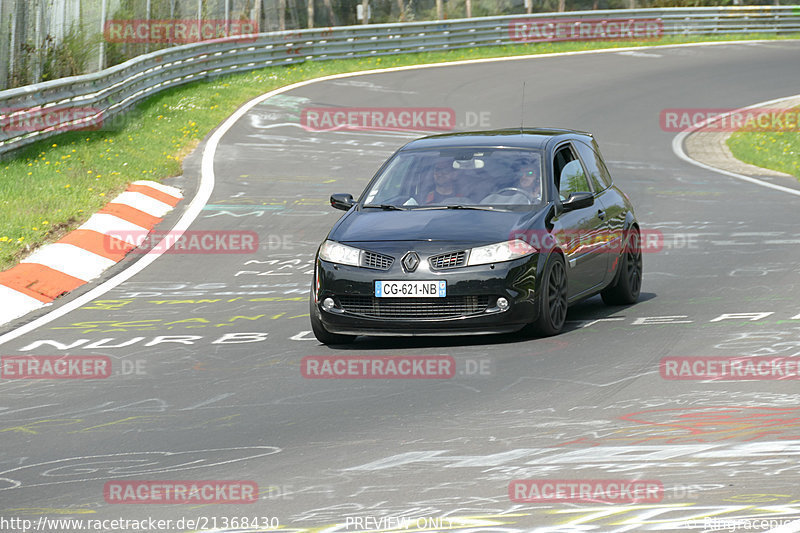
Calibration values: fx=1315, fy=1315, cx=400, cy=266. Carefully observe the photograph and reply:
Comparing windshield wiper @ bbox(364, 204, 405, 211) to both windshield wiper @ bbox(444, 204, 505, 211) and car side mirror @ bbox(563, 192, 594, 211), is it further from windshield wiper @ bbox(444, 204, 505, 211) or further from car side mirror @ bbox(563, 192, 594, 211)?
car side mirror @ bbox(563, 192, 594, 211)

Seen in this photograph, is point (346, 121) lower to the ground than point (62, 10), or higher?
lower

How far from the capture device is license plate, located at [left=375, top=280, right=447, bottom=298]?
9.47 metres

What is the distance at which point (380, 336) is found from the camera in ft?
33.5

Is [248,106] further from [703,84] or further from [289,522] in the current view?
[289,522]

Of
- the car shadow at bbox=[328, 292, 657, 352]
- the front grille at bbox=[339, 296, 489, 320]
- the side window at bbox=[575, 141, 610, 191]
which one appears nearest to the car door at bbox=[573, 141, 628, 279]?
the side window at bbox=[575, 141, 610, 191]

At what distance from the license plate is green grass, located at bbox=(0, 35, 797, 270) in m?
5.28

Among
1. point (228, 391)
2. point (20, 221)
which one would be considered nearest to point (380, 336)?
point (228, 391)

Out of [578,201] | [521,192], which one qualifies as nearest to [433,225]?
[521,192]

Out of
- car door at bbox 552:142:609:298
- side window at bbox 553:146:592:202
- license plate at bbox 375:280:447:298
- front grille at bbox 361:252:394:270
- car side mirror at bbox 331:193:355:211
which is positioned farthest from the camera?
side window at bbox 553:146:592:202

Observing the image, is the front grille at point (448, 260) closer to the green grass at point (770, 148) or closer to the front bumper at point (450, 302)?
the front bumper at point (450, 302)

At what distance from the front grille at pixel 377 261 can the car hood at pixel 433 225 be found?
0.16 meters

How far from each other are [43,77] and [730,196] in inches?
459

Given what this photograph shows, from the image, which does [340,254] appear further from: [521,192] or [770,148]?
[770,148]

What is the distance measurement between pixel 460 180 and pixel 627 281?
6.32 feet
